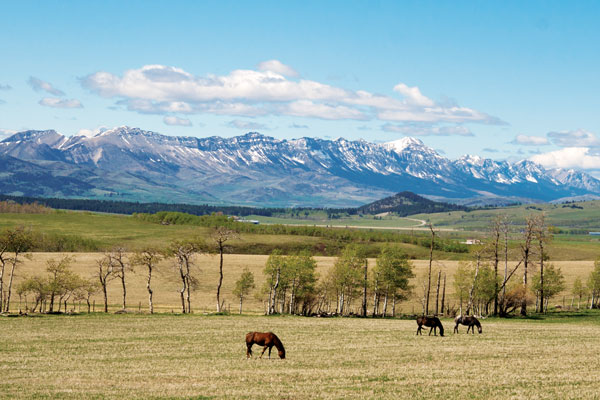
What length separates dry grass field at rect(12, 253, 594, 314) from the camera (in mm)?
101469

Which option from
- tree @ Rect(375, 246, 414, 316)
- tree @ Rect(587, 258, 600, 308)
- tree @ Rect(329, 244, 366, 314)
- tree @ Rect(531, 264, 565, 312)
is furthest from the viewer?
tree @ Rect(587, 258, 600, 308)

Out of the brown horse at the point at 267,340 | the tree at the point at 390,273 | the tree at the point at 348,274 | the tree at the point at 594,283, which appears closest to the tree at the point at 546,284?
the tree at the point at 594,283

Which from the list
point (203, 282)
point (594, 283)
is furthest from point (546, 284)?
point (203, 282)

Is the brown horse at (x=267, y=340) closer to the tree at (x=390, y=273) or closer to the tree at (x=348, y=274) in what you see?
the tree at (x=348, y=274)

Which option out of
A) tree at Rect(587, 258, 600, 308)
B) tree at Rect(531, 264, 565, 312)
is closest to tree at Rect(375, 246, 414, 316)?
tree at Rect(531, 264, 565, 312)

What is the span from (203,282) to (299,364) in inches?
3876

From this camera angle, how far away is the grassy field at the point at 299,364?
2617cm

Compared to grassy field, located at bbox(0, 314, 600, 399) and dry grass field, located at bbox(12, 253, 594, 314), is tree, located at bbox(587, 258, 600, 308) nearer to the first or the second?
dry grass field, located at bbox(12, 253, 594, 314)

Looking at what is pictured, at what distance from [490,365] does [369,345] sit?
10897 mm

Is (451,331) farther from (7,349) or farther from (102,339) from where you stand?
(7,349)

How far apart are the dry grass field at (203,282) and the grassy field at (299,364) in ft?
127

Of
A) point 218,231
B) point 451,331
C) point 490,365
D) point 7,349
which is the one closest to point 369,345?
point 490,365

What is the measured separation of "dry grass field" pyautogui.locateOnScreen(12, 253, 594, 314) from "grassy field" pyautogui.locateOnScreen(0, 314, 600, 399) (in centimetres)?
3870

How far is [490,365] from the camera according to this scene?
108ft
